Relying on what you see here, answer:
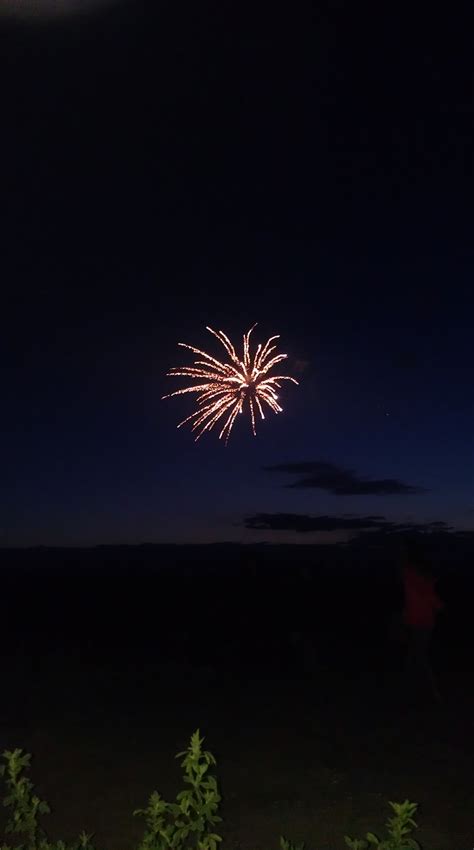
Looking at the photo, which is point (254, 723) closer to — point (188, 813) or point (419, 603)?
point (419, 603)

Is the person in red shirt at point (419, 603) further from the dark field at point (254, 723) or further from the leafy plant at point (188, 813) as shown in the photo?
the leafy plant at point (188, 813)

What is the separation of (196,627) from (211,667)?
634 centimetres

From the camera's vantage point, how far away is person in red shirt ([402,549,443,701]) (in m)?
10.3

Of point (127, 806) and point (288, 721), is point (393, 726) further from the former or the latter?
point (127, 806)

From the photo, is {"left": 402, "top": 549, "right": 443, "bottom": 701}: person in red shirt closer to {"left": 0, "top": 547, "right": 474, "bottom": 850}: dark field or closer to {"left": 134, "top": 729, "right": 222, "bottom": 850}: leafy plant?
{"left": 0, "top": 547, "right": 474, "bottom": 850}: dark field

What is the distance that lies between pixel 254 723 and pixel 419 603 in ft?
7.60

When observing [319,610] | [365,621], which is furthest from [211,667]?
[319,610]

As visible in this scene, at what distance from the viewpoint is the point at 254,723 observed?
9.88 metres

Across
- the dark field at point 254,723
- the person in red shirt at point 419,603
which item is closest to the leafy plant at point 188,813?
the dark field at point 254,723

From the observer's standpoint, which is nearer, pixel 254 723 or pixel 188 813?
pixel 188 813

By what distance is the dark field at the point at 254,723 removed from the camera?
672cm

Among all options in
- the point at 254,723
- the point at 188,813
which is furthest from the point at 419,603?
the point at 188,813

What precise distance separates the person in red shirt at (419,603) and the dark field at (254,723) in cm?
73

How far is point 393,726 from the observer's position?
9594 mm
